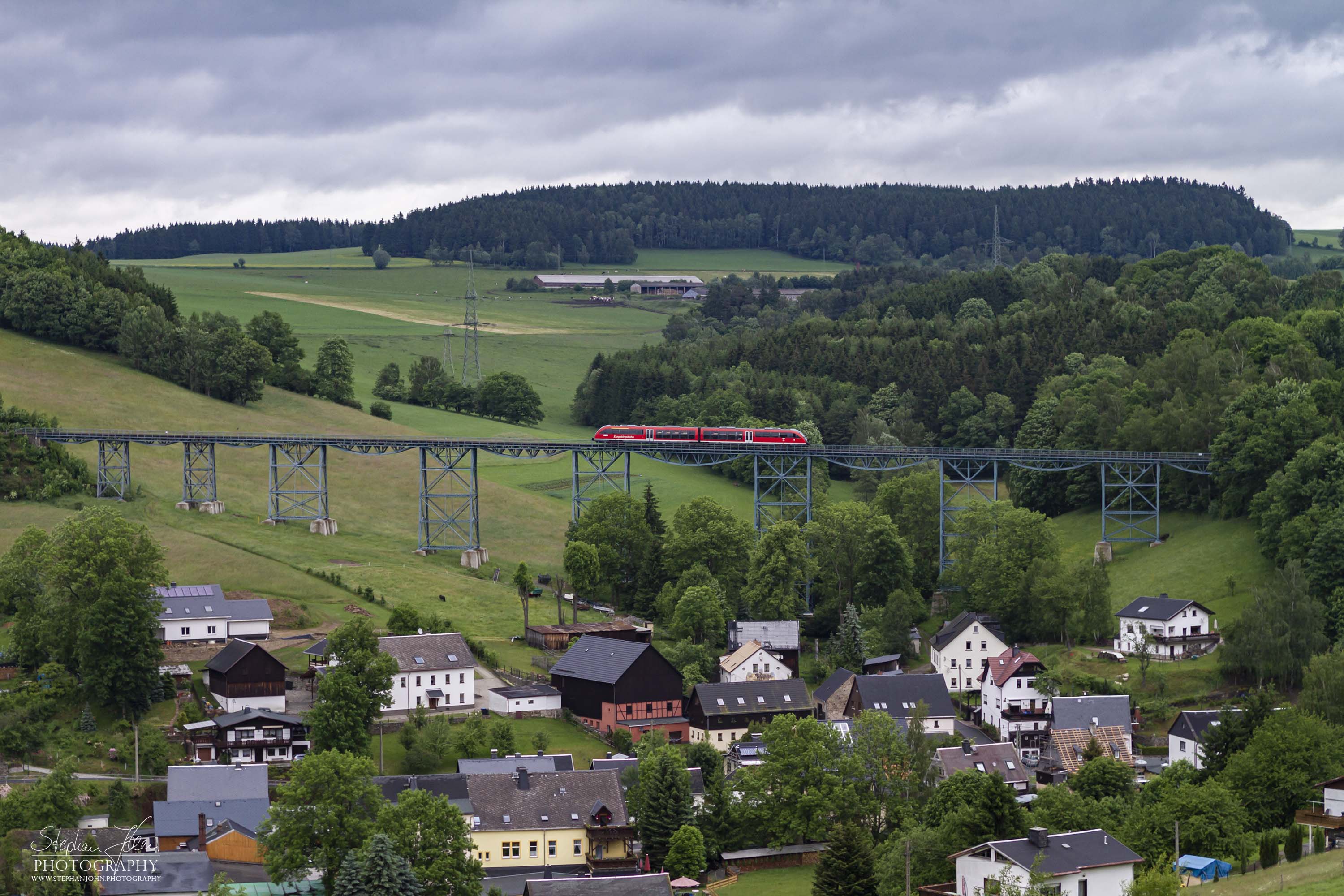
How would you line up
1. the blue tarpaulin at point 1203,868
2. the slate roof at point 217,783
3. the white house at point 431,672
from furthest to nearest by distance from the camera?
the white house at point 431,672, the slate roof at point 217,783, the blue tarpaulin at point 1203,868

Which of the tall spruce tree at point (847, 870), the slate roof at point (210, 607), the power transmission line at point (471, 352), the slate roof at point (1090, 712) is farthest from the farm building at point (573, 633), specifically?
the power transmission line at point (471, 352)

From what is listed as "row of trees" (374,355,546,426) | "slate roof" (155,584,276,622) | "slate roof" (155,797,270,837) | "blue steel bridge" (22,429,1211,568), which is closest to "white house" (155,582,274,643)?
"slate roof" (155,584,276,622)

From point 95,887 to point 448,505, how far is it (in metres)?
61.3

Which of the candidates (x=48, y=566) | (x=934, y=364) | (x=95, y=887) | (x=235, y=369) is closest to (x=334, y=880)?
(x=95, y=887)

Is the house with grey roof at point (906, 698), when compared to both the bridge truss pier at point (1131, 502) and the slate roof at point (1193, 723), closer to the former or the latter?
the slate roof at point (1193, 723)

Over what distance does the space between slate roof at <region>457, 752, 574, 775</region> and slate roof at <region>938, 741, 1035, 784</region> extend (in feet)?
49.2

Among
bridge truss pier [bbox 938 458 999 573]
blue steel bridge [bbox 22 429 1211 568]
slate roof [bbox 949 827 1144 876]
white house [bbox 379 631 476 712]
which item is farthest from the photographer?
blue steel bridge [bbox 22 429 1211 568]

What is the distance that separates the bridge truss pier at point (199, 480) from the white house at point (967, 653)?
4672 cm

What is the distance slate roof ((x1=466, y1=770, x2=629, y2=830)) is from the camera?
66625 mm

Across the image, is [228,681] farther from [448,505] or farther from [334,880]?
[448,505]

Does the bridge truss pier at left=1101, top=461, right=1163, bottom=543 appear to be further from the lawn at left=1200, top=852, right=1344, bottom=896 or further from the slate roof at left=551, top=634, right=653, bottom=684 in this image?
the lawn at left=1200, top=852, right=1344, bottom=896

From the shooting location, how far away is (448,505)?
118m

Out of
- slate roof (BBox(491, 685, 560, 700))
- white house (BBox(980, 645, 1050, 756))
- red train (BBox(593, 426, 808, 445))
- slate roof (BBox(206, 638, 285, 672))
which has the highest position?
red train (BBox(593, 426, 808, 445))

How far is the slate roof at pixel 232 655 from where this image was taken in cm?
7681
